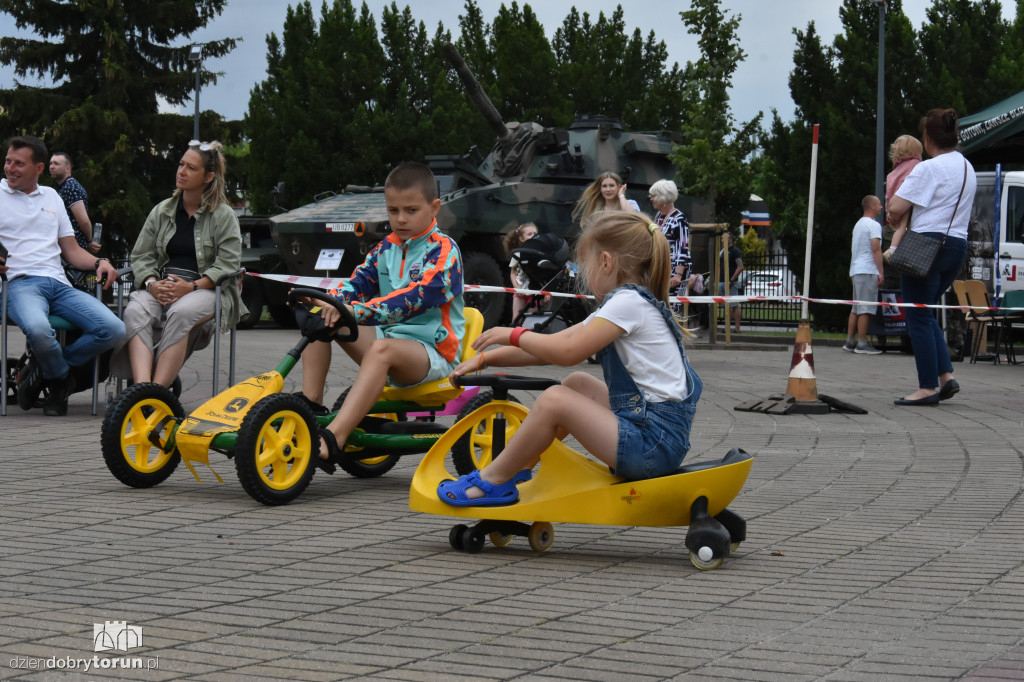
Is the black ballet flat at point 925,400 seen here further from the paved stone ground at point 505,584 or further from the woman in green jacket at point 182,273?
the woman in green jacket at point 182,273

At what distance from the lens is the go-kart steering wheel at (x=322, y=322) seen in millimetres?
5547

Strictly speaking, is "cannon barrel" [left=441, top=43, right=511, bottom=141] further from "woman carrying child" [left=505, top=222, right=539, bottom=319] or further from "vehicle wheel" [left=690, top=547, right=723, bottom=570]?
"vehicle wheel" [left=690, top=547, right=723, bottom=570]

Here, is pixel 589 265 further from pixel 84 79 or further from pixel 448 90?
pixel 84 79

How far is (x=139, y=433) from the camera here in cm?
596

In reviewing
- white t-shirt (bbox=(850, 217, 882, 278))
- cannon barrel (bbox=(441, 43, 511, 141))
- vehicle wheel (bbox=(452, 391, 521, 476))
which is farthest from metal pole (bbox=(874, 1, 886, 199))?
vehicle wheel (bbox=(452, 391, 521, 476))

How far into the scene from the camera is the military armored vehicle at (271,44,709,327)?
18672mm

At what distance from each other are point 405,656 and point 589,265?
1776mm

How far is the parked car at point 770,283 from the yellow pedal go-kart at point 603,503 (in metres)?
22.4

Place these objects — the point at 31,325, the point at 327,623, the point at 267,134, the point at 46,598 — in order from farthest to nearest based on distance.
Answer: the point at 267,134, the point at 31,325, the point at 46,598, the point at 327,623

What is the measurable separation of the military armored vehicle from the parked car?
5.44 meters

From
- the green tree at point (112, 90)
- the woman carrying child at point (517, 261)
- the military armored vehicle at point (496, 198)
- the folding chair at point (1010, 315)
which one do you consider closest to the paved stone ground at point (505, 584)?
the woman carrying child at point (517, 261)

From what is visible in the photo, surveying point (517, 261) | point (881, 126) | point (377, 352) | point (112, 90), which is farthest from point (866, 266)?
point (112, 90)

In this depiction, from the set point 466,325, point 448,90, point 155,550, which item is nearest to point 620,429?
point 155,550

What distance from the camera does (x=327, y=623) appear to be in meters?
3.63
